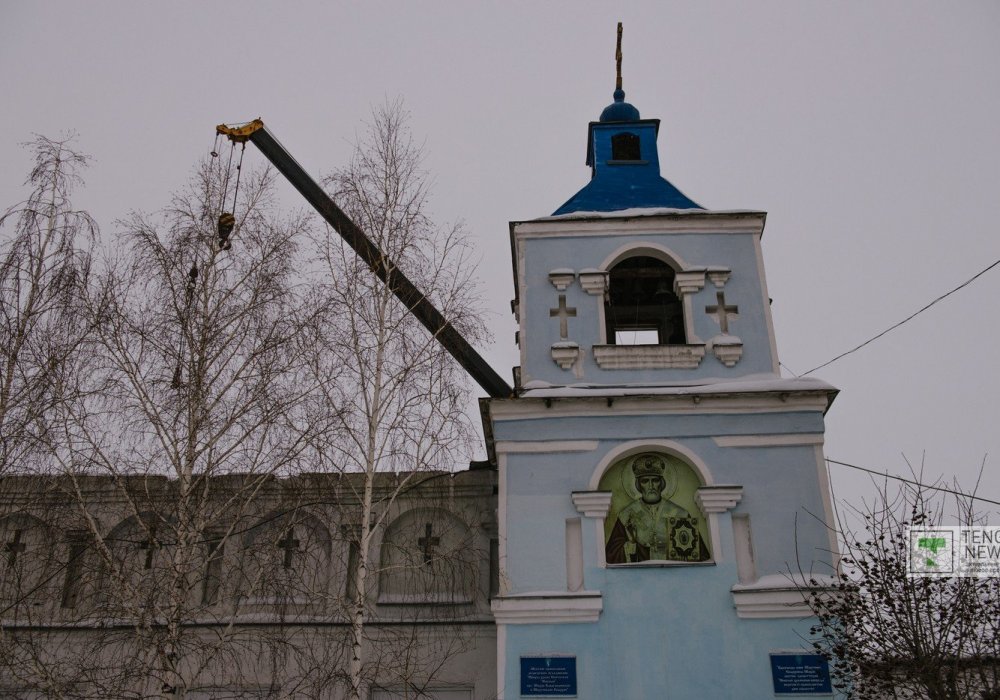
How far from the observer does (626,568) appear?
11.8m

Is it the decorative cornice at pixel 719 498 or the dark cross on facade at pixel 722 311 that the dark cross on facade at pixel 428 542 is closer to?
the decorative cornice at pixel 719 498

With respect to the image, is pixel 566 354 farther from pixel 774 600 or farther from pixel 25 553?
pixel 25 553

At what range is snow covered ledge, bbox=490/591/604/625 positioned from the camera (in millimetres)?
11453

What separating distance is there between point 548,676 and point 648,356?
15.3 feet

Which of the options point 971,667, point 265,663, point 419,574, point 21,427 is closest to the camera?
point 971,667

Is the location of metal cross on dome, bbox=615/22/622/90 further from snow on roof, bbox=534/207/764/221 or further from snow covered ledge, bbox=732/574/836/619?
snow covered ledge, bbox=732/574/836/619

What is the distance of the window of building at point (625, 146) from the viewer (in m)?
16.7

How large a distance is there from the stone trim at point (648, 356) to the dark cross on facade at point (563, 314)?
1.82 feet

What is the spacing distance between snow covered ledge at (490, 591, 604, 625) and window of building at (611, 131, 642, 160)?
827cm

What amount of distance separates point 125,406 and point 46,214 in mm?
3040

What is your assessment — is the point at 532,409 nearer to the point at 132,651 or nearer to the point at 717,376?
the point at 717,376

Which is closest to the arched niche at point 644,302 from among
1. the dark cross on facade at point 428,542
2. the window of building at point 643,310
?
the window of building at point 643,310

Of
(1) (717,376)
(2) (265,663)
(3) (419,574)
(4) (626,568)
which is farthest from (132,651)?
(1) (717,376)

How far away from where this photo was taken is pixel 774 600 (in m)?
11.5
